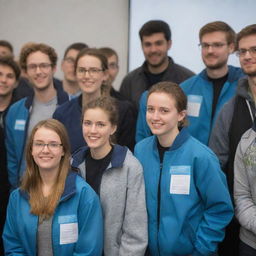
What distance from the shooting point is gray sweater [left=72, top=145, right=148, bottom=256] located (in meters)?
2.27

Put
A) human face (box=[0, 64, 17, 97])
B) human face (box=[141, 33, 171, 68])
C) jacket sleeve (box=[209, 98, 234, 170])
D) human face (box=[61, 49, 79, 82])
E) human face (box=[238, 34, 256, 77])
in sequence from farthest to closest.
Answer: human face (box=[61, 49, 79, 82])
human face (box=[141, 33, 171, 68])
human face (box=[0, 64, 17, 97])
jacket sleeve (box=[209, 98, 234, 170])
human face (box=[238, 34, 256, 77])

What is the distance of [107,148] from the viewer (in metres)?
2.41

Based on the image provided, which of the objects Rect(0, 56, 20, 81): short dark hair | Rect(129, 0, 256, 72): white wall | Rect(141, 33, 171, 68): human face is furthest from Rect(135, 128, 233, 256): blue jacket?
Rect(129, 0, 256, 72): white wall

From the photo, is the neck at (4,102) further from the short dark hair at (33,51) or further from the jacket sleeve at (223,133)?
the jacket sleeve at (223,133)

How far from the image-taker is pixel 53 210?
2236mm

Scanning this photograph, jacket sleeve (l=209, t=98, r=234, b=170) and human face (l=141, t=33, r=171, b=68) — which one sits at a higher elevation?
human face (l=141, t=33, r=171, b=68)

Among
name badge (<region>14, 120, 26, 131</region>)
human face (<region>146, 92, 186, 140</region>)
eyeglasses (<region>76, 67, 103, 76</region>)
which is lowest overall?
name badge (<region>14, 120, 26, 131</region>)

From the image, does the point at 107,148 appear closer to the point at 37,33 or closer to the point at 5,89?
the point at 5,89

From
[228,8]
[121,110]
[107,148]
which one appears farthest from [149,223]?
[228,8]

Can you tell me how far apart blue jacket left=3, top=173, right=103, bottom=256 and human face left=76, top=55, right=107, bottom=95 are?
0.79 metres

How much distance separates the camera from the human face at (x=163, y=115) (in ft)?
7.60

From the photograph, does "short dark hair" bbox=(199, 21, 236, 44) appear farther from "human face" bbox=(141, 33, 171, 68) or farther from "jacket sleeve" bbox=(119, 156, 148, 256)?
"jacket sleeve" bbox=(119, 156, 148, 256)

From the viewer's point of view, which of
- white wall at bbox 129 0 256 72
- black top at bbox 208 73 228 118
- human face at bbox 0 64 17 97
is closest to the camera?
black top at bbox 208 73 228 118

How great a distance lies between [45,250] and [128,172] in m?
0.64
